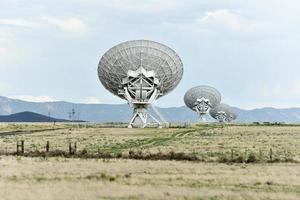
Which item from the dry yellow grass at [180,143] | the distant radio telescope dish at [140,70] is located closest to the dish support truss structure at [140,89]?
the distant radio telescope dish at [140,70]

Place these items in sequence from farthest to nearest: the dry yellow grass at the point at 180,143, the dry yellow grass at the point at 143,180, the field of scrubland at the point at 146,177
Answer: the dry yellow grass at the point at 180,143 → the field of scrubland at the point at 146,177 → the dry yellow grass at the point at 143,180

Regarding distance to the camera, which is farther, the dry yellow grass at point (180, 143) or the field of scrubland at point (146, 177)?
the dry yellow grass at point (180, 143)

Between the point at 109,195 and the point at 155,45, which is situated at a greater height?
the point at 155,45

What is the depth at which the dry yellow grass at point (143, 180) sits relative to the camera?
28.4 metres

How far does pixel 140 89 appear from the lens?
142 m

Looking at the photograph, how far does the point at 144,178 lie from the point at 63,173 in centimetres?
531

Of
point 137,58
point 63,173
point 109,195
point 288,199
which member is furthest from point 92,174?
point 137,58

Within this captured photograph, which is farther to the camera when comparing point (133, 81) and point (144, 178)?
point (133, 81)

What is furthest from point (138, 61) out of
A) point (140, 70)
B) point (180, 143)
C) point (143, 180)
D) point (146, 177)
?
point (143, 180)

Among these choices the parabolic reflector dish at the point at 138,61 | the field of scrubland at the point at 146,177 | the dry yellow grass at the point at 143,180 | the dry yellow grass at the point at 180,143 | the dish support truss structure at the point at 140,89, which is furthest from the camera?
the dish support truss structure at the point at 140,89

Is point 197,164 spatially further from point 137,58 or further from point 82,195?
point 137,58

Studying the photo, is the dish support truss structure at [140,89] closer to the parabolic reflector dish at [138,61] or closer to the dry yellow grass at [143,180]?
the parabolic reflector dish at [138,61]

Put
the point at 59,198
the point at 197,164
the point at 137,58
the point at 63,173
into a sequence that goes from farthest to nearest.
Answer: the point at 137,58, the point at 197,164, the point at 63,173, the point at 59,198

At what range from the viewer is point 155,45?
5374 inches
